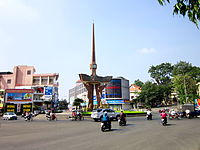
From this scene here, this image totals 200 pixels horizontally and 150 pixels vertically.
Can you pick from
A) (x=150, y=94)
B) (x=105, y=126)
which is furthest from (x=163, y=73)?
(x=105, y=126)

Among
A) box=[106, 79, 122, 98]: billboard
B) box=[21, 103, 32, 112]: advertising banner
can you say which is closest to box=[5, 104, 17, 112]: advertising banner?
box=[21, 103, 32, 112]: advertising banner

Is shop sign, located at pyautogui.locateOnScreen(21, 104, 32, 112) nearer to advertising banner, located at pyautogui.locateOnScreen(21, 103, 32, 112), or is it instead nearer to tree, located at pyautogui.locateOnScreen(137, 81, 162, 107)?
advertising banner, located at pyautogui.locateOnScreen(21, 103, 32, 112)

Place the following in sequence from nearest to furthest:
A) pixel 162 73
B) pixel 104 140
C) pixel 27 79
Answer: pixel 104 140 < pixel 27 79 < pixel 162 73

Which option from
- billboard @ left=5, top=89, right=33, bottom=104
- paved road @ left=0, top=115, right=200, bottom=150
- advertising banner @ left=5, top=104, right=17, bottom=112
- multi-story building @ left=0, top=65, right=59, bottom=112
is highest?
multi-story building @ left=0, top=65, right=59, bottom=112

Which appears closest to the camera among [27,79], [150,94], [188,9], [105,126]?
[188,9]

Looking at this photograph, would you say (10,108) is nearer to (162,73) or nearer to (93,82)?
(93,82)

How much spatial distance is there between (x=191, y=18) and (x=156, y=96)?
72946 mm

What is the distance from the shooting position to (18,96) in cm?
5656

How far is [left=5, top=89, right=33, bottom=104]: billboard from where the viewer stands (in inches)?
2188

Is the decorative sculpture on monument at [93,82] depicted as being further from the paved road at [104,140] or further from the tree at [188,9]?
the tree at [188,9]

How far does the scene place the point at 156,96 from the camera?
72250mm

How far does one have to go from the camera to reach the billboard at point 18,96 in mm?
55562

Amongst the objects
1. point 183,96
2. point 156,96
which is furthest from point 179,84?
point 156,96

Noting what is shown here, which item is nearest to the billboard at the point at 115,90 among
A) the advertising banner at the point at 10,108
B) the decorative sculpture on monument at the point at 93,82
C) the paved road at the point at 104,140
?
the decorative sculpture on monument at the point at 93,82
